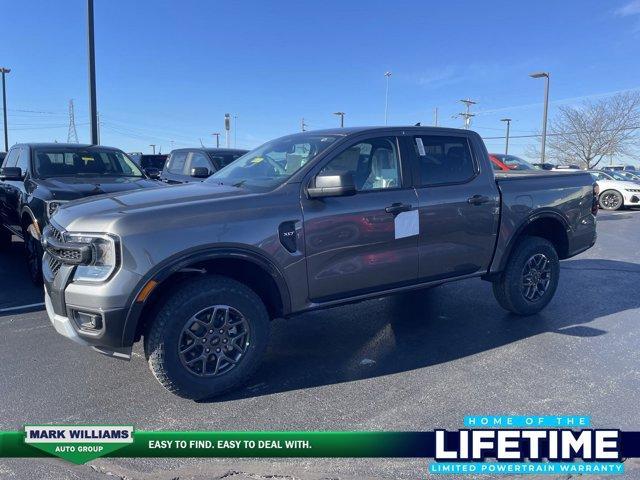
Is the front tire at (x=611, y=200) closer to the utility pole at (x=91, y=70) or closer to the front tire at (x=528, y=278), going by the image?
the front tire at (x=528, y=278)

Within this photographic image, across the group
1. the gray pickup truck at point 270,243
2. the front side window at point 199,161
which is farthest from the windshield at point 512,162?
the gray pickup truck at point 270,243

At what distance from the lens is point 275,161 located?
422 cm

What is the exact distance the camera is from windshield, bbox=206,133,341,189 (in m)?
3.93

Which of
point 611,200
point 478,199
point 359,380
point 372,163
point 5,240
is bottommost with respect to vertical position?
point 359,380

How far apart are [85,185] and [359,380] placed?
14.3 feet

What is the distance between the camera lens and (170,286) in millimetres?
3396

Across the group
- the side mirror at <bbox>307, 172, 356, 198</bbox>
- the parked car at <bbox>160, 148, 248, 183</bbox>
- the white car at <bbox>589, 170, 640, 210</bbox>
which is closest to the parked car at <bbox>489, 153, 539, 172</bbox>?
the white car at <bbox>589, 170, 640, 210</bbox>

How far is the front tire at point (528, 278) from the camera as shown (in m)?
5.01

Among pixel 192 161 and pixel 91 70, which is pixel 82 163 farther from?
pixel 91 70

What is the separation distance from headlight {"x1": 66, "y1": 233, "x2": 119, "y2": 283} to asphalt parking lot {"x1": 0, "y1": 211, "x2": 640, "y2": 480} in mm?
918

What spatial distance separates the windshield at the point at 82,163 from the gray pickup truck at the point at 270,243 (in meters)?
3.46

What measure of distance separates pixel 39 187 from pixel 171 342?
3.97 meters

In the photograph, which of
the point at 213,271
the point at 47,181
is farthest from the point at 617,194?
the point at 213,271

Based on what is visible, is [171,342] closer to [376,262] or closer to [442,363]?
[376,262]
